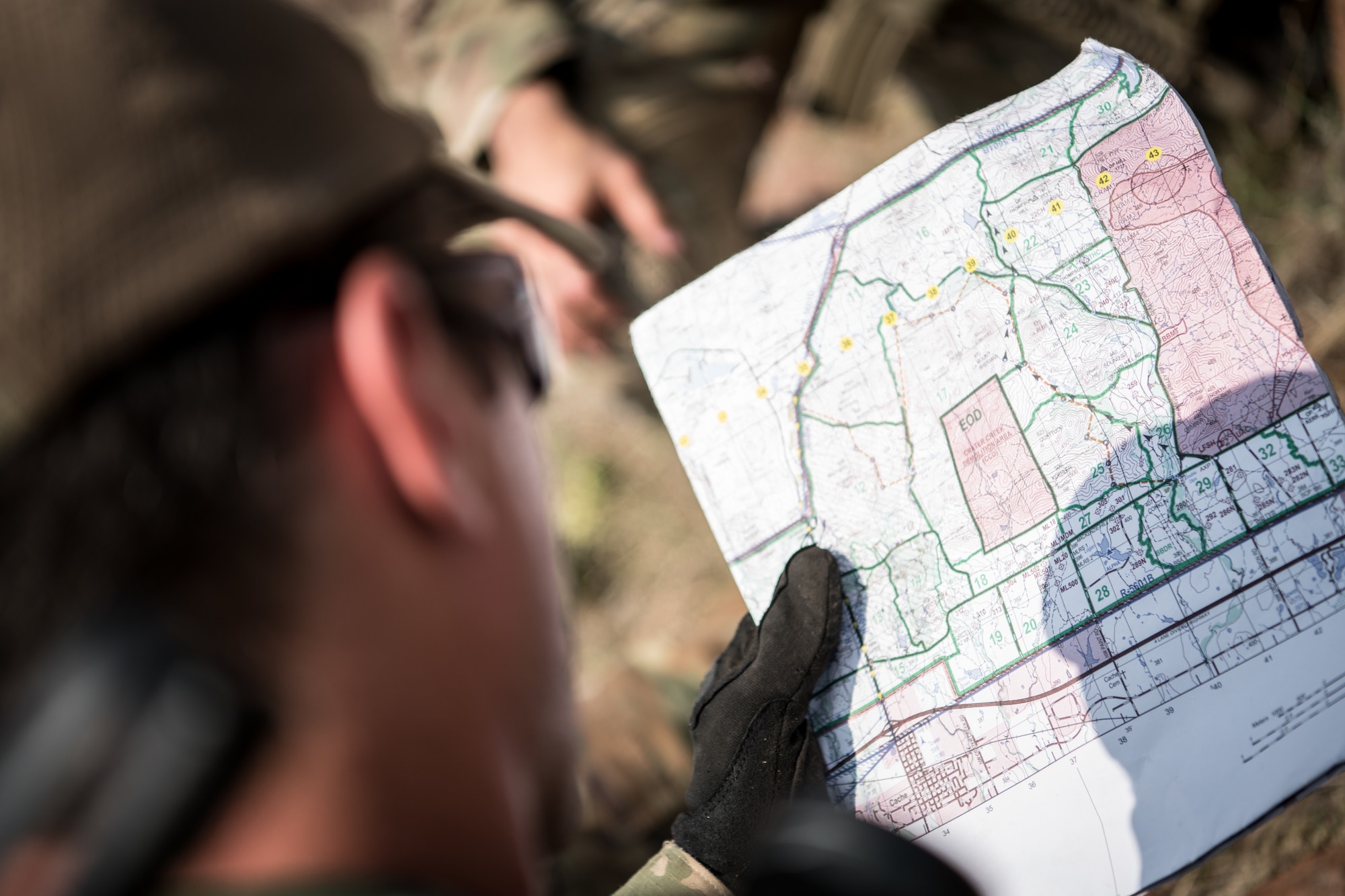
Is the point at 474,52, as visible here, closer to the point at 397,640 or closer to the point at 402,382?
the point at 402,382

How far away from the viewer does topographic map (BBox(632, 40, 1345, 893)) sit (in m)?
0.97

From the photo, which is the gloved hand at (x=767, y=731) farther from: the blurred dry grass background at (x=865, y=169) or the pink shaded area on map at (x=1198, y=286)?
the blurred dry grass background at (x=865, y=169)

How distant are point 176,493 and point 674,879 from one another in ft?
3.03

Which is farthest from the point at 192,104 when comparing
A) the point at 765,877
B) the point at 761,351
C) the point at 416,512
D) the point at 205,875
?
the point at 765,877

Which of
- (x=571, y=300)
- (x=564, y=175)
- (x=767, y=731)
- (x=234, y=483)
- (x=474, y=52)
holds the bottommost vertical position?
(x=767, y=731)

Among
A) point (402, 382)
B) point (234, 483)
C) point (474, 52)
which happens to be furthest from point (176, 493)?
point (474, 52)

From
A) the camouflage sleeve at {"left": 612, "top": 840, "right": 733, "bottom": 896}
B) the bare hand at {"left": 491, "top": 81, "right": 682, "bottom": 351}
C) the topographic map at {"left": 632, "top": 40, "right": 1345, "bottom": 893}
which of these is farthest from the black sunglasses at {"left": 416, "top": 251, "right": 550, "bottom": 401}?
the bare hand at {"left": 491, "top": 81, "right": 682, "bottom": 351}

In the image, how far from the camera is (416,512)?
711 mm

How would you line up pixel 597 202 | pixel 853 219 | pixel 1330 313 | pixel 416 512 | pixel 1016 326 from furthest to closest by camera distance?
pixel 597 202, pixel 1330 313, pixel 853 219, pixel 1016 326, pixel 416 512

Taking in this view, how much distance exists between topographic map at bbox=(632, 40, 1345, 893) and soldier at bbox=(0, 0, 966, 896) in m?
0.56

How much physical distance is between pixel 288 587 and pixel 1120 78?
4.03ft

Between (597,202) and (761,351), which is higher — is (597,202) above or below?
above

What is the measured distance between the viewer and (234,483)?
2.00 feet

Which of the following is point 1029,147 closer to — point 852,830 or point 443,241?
point 443,241
